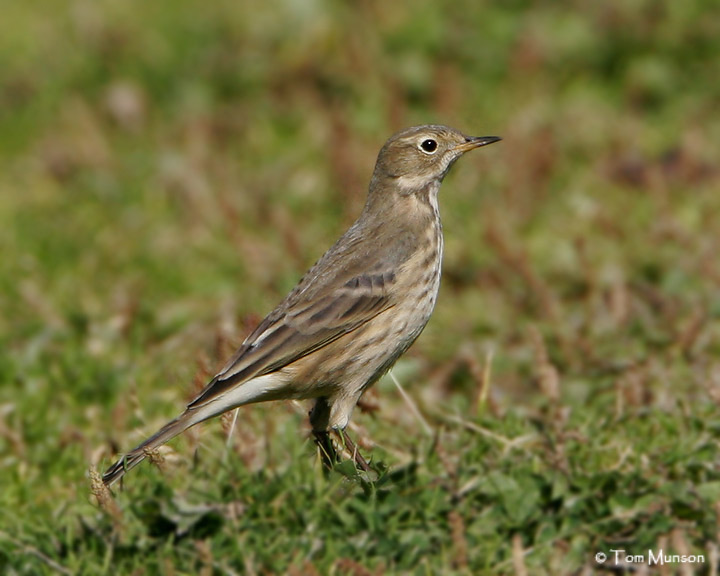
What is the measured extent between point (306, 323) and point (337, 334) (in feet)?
0.44

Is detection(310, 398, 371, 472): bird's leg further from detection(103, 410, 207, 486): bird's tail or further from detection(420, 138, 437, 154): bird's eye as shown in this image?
detection(420, 138, 437, 154): bird's eye

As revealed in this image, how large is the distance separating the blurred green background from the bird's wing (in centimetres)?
38

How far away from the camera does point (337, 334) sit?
5.22m

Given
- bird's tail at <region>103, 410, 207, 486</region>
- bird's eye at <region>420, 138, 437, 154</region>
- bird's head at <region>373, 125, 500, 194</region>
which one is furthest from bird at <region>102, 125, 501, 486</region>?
bird's eye at <region>420, 138, 437, 154</region>

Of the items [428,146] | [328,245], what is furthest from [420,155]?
[328,245]

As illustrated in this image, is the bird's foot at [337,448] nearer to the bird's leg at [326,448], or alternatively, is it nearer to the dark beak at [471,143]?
the bird's leg at [326,448]

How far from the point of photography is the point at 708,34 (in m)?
10.4

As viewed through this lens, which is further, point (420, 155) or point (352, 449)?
point (420, 155)

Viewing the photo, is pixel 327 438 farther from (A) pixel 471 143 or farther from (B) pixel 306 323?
(A) pixel 471 143

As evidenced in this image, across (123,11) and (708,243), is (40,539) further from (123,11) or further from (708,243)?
(123,11)

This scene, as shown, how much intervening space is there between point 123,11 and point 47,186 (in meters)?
2.93

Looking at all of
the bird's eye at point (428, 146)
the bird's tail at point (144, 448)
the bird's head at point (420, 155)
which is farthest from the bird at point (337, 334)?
the bird's eye at point (428, 146)

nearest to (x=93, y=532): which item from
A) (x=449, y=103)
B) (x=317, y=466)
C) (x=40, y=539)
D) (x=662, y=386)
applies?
(x=40, y=539)

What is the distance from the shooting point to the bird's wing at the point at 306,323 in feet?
16.5
